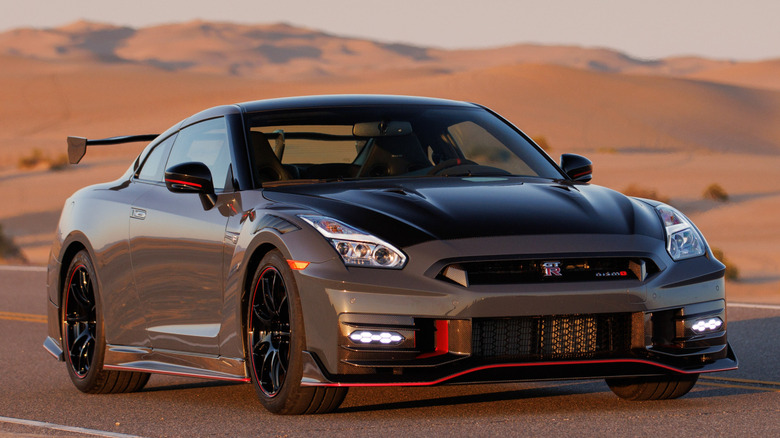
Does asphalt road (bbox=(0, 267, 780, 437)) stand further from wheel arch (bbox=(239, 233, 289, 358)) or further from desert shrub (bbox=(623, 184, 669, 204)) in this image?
desert shrub (bbox=(623, 184, 669, 204))

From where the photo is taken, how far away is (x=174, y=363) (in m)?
7.75

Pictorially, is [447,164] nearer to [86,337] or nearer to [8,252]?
[86,337]

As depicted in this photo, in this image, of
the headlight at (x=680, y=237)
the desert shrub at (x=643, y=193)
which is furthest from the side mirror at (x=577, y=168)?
the desert shrub at (x=643, y=193)

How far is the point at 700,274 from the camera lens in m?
6.68

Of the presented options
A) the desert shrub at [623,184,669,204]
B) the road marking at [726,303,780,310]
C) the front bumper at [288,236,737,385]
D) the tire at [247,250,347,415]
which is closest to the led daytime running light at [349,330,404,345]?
the front bumper at [288,236,737,385]

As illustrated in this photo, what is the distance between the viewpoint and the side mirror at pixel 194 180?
7473 mm

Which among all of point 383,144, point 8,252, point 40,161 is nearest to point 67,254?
point 383,144

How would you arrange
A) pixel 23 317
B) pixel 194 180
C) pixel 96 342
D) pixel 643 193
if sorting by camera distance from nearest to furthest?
pixel 194 180, pixel 96 342, pixel 23 317, pixel 643 193

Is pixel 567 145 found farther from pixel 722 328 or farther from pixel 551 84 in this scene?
pixel 722 328

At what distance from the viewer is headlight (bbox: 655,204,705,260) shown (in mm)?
6715

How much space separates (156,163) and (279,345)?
95.9 inches

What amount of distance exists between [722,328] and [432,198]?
1.54 meters

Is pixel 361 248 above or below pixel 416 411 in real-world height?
above

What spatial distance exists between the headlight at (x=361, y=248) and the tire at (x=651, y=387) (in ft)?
5.04
